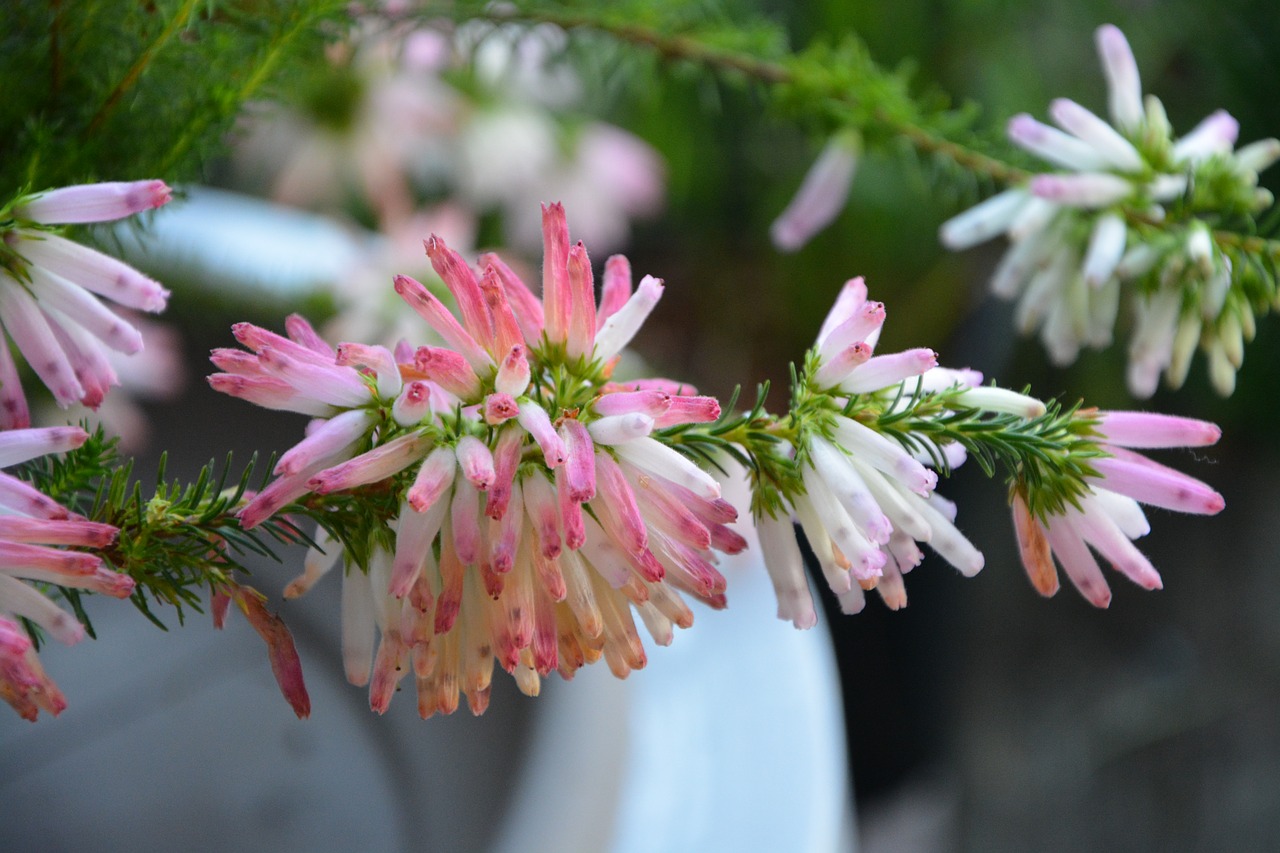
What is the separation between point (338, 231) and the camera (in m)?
0.48

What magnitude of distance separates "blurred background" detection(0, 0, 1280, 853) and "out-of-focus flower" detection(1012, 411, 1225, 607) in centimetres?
28

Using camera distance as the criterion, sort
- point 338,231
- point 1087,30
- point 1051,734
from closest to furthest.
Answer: point 338,231 → point 1087,30 → point 1051,734

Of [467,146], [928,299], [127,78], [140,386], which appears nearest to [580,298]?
[127,78]

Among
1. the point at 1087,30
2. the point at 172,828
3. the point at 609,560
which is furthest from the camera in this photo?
the point at 1087,30

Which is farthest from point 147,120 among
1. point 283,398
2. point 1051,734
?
point 1051,734

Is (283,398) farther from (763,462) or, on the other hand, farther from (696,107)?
(696,107)

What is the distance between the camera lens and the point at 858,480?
5.8 inches

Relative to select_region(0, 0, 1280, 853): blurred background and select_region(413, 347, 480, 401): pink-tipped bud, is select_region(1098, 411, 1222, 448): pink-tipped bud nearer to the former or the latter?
select_region(413, 347, 480, 401): pink-tipped bud

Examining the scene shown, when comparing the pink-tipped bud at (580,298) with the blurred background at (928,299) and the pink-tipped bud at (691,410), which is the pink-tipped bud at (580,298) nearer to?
the pink-tipped bud at (691,410)

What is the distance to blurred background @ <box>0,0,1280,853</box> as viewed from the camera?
0.51 meters

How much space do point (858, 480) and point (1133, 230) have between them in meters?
0.11

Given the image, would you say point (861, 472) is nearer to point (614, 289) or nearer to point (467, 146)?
point (614, 289)

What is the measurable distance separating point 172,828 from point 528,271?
0.27 metres

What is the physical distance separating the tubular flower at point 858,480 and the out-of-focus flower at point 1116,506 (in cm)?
1
